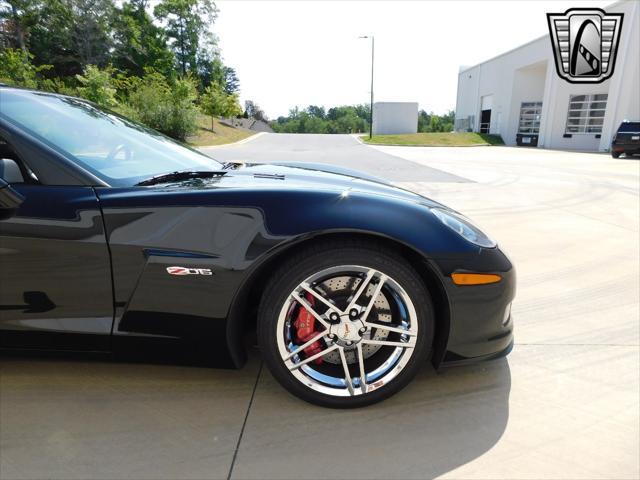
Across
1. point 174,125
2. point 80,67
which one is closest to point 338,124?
point 80,67

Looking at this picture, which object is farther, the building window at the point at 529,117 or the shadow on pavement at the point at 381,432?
the building window at the point at 529,117

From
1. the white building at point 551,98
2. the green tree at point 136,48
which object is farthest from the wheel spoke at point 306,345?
the green tree at point 136,48

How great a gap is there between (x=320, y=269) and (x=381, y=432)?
713 mm

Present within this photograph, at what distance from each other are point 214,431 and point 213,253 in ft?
2.41

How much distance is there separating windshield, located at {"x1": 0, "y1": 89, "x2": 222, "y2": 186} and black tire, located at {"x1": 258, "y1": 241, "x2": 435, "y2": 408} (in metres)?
0.79

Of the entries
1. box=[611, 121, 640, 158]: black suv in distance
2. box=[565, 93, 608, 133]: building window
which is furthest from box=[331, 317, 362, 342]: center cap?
box=[565, 93, 608, 133]: building window

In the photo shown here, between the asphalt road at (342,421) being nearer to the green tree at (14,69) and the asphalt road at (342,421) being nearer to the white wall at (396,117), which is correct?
the green tree at (14,69)

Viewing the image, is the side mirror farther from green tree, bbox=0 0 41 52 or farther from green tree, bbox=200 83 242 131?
green tree, bbox=0 0 41 52

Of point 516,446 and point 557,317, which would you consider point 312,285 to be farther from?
point 557,317

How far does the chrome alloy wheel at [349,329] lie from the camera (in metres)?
1.71

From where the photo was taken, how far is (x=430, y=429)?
173 cm

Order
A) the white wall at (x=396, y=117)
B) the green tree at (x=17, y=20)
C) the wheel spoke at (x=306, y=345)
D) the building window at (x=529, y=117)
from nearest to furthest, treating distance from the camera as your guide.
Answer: the wheel spoke at (x=306, y=345)
the building window at (x=529, y=117)
the green tree at (x=17, y=20)
the white wall at (x=396, y=117)

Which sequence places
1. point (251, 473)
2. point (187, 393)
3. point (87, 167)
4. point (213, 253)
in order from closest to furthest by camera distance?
point (251, 473) → point (213, 253) → point (87, 167) → point (187, 393)

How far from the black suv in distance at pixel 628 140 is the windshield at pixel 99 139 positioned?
66.6ft
